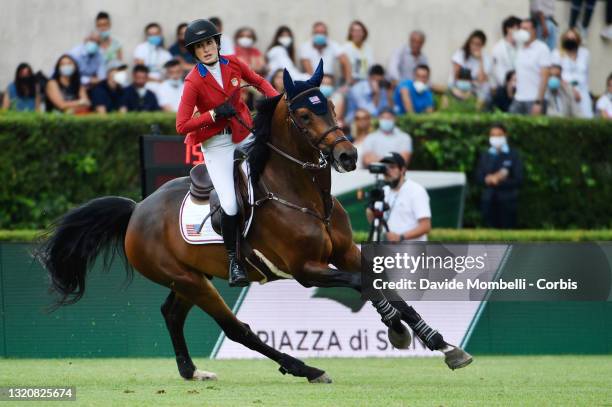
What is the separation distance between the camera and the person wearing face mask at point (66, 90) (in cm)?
1756

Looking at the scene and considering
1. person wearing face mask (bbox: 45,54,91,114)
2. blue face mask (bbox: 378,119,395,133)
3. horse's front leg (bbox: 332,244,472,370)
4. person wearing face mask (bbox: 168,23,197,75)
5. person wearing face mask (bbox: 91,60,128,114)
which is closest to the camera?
horse's front leg (bbox: 332,244,472,370)

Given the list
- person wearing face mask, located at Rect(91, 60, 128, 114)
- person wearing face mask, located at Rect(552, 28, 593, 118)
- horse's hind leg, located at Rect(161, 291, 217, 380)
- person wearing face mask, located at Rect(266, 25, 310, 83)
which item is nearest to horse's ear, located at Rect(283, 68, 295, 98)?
horse's hind leg, located at Rect(161, 291, 217, 380)

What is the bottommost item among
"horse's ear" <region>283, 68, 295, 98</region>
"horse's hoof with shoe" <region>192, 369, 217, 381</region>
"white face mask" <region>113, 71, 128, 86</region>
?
"horse's hoof with shoe" <region>192, 369, 217, 381</region>

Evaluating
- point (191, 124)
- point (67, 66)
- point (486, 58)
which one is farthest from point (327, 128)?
point (486, 58)

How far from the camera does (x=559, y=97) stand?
19531mm

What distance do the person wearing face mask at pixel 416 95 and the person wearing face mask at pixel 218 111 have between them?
8.36 meters

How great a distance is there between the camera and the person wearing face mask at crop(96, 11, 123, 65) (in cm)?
1828

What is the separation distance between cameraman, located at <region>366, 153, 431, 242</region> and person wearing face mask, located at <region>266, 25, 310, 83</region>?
15.6 ft

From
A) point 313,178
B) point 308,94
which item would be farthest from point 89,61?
point 308,94

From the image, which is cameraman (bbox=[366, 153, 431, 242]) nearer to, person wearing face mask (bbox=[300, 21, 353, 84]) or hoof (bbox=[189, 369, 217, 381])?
hoof (bbox=[189, 369, 217, 381])

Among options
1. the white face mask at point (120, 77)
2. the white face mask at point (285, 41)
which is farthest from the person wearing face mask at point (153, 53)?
the white face mask at point (285, 41)

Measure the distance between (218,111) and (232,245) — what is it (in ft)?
3.60

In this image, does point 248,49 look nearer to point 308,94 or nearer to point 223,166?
point 223,166

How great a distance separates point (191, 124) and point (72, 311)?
A: 3.95 meters
